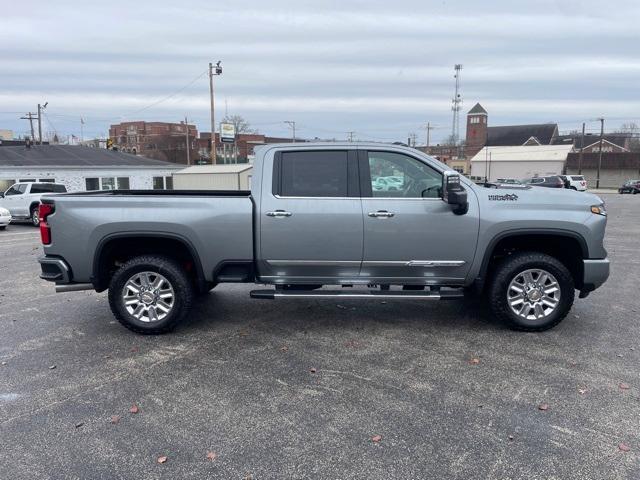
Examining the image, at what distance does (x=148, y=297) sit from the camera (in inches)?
208

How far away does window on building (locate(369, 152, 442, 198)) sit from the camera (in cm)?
520

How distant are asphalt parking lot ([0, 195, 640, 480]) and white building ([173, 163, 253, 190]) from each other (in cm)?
2694

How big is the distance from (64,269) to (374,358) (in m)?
3.28

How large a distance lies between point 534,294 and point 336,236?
86.6 inches

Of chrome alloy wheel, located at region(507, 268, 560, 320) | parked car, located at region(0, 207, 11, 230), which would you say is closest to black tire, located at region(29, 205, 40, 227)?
parked car, located at region(0, 207, 11, 230)

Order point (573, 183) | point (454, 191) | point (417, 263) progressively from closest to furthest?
point (454, 191) → point (417, 263) → point (573, 183)

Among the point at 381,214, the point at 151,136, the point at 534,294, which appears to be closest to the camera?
the point at 381,214

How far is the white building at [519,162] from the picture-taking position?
71.6m

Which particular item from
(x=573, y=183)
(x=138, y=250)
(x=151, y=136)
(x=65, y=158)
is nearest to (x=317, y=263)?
(x=138, y=250)

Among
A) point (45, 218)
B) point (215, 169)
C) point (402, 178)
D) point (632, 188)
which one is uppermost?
point (215, 169)

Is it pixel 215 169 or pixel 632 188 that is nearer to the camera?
pixel 215 169

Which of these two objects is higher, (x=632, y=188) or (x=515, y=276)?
(x=515, y=276)

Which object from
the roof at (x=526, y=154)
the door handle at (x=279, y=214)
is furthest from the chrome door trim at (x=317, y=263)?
the roof at (x=526, y=154)

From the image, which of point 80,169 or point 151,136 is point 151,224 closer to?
point 80,169
